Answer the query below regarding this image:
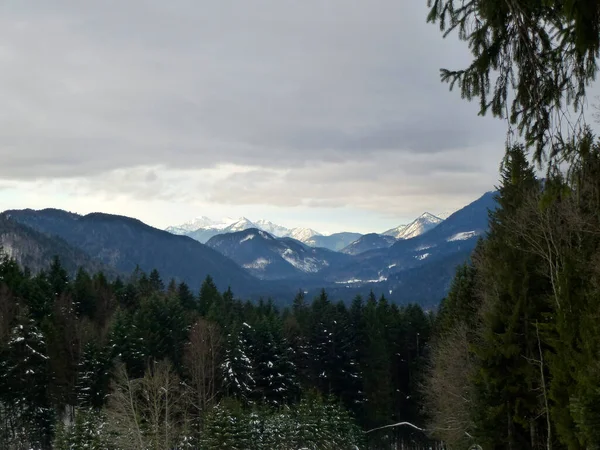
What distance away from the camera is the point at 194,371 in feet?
142

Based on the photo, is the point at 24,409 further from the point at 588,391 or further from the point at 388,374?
the point at 588,391

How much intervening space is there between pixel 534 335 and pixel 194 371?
30.2 meters

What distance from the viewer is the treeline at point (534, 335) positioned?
48.8 ft

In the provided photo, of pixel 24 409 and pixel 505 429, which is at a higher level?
pixel 505 429

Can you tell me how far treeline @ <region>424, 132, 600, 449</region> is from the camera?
585 inches

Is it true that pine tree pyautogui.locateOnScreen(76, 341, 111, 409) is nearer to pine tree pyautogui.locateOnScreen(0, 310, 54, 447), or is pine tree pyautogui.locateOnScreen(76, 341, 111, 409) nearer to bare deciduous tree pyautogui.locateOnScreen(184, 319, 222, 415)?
pine tree pyautogui.locateOnScreen(0, 310, 54, 447)

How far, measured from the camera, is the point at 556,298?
16781mm

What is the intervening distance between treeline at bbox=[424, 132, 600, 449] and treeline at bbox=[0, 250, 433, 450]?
12440mm

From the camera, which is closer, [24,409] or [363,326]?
[24,409]

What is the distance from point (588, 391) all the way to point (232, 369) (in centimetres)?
3568

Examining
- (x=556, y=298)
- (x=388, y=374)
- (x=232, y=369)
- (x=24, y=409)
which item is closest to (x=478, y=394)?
(x=556, y=298)

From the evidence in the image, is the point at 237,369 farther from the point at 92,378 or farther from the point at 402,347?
the point at 402,347

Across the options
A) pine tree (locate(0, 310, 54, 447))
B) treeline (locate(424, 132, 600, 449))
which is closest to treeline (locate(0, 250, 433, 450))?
pine tree (locate(0, 310, 54, 447))

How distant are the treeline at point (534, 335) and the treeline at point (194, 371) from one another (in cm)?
1244
